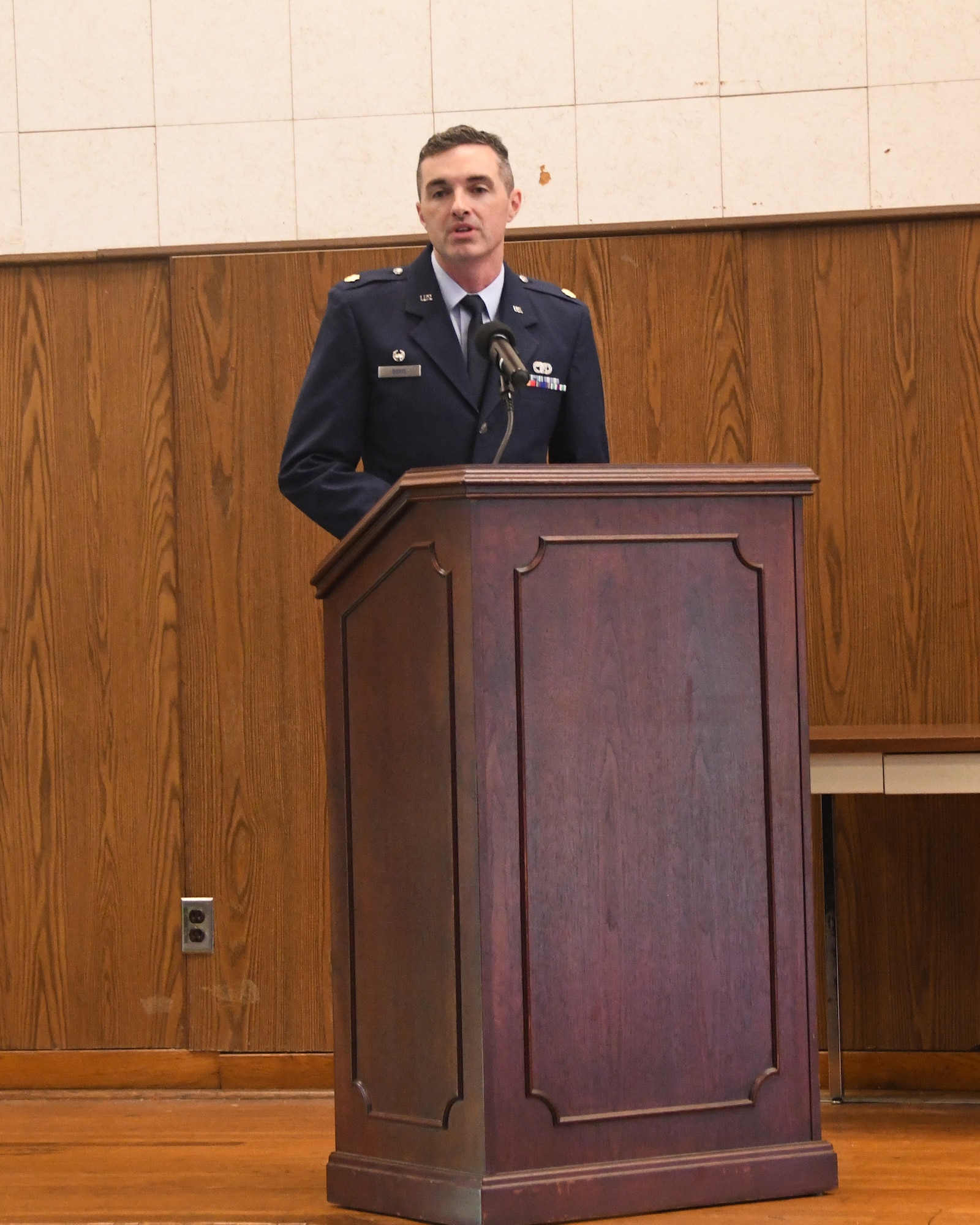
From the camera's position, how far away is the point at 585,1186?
6.80ft

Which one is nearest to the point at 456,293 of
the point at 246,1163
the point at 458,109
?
the point at 458,109

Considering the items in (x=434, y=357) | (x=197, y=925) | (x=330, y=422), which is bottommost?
(x=197, y=925)

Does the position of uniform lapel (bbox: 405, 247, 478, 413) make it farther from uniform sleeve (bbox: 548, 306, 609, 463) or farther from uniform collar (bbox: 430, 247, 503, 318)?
uniform sleeve (bbox: 548, 306, 609, 463)

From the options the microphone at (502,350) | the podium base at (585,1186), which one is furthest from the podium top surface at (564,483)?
the podium base at (585,1186)

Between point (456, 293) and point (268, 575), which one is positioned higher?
point (456, 293)

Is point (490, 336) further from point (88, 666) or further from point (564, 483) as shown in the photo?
point (88, 666)

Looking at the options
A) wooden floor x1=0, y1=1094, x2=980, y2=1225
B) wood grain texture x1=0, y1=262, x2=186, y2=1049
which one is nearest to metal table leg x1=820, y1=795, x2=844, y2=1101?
wooden floor x1=0, y1=1094, x2=980, y2=1225

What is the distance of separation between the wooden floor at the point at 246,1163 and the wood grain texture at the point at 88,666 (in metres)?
0.27

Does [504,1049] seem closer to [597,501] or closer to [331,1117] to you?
[597,501]

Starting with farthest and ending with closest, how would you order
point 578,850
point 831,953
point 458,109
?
point 458,109
point 831,953
point 578,850

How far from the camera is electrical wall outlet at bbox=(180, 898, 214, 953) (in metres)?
3.36

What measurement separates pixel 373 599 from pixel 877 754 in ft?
3.73

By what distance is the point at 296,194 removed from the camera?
11.1ft

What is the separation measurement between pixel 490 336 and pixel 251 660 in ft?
4.96
